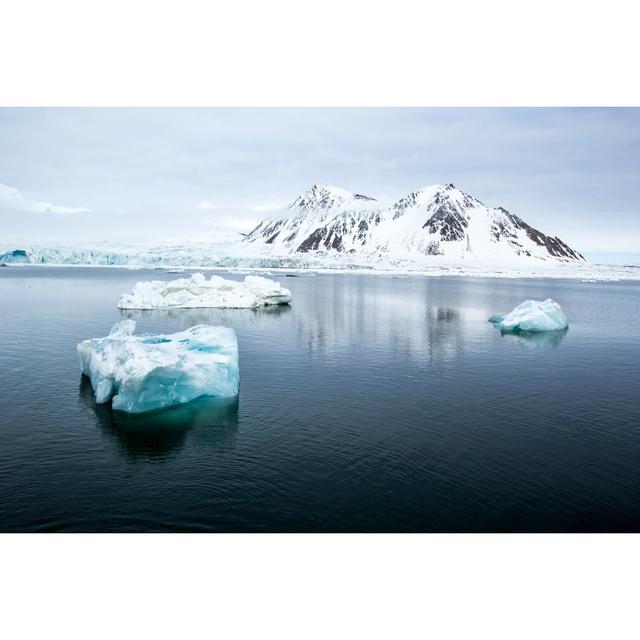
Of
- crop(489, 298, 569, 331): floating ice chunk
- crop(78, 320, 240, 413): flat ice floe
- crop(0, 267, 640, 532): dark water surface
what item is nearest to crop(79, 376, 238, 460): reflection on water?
crop(0, 267, 640, 532): dark water surface

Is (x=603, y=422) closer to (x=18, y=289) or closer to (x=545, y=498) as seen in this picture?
(x=545, y=498)

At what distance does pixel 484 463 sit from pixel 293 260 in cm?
10247

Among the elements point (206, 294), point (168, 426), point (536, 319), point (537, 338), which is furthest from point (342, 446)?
point (206, 294)

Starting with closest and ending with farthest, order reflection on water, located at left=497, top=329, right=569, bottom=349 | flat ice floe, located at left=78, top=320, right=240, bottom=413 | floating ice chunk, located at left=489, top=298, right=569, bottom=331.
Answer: flat ice floe, located at left=78, top=320, right=240, bottom=413
reflection on water, located at left=497, top=329, right=569, bottom=349
floating ice chunk, located at left=489, top=298, right=569, bottom=331

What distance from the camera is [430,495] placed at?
9820mm

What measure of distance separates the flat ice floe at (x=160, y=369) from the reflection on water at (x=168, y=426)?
334mm

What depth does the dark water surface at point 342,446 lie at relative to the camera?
30.1ft

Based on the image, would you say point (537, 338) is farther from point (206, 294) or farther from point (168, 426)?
point (206, 294)

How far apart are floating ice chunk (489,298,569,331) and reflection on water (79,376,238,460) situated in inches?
797

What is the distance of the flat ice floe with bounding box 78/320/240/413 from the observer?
14172 mm

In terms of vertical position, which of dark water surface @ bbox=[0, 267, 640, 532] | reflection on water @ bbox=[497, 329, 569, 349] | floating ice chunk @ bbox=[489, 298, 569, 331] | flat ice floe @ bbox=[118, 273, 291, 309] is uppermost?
flat ice floe @ bbox=[118, 273, 291, 309]

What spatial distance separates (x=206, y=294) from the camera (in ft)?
134

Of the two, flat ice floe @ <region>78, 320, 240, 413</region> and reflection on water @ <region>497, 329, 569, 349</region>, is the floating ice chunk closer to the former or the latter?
reflection on water @ <region>497, 329, 569, 349</region>

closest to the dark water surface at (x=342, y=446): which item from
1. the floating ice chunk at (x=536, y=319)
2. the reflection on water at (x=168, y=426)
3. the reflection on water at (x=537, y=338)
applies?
the reflection on water at (x=168, y=426)
